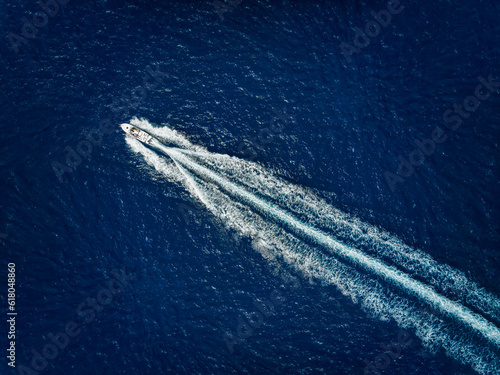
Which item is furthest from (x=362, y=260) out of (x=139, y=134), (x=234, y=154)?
(x=139, y=134)

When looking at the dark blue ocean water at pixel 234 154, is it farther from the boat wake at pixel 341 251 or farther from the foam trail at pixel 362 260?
the foam trail at pixel 362 260

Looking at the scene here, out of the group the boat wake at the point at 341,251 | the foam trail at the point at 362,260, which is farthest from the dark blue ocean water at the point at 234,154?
the foam trail at the point at 362,260

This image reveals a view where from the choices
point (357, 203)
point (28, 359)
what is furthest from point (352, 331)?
point (28, 359)

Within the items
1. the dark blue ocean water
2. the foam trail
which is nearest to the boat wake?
the foam trail

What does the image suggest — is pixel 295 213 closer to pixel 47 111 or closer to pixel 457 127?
pixel 457 127

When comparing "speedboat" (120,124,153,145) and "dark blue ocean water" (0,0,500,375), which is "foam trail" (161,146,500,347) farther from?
"dark blue ocean water" (0,0,500,375)

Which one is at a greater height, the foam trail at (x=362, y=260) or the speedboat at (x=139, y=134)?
the speedboat at (x=139, y=134)

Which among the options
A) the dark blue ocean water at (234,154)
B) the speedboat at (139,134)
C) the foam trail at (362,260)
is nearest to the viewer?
the foam trail at (362,260)

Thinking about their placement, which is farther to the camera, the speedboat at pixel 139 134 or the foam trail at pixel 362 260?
the speedboat at pixel 139 134
